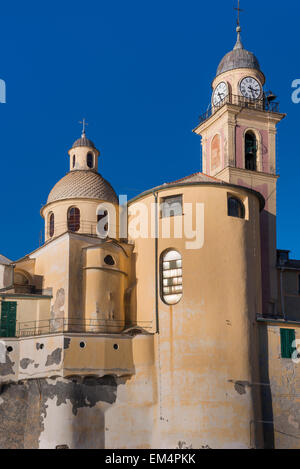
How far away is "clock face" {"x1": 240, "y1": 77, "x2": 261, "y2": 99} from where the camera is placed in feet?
176

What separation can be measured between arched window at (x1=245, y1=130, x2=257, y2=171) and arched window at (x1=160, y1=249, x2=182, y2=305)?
1558 cm

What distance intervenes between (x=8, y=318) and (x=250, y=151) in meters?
23.6

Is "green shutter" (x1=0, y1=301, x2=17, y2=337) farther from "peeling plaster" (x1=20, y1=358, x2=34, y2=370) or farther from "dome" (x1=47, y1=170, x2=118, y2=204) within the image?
"dome" (x1=47, y1=170, x2=118, y2=204)

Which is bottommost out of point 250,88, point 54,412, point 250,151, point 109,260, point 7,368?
point 54,412

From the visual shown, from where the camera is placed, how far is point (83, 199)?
149 feet

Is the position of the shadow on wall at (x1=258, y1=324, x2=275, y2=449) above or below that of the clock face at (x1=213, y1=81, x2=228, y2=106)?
below

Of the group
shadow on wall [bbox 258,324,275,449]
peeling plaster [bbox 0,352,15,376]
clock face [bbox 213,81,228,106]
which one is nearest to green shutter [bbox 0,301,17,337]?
peeling plaster [bbox 0,352,15,376]

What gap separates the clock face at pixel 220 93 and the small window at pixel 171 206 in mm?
15549

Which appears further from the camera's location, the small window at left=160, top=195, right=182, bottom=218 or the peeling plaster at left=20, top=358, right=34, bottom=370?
the small window at left=160, top=195, right=182, bottom=218

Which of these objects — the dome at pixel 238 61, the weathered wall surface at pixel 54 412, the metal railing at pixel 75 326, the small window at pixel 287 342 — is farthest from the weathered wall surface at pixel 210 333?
the dome at pixel 238 61

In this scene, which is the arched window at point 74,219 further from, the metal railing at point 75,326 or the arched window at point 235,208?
the arched window at point 235,208

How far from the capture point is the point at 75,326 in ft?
128

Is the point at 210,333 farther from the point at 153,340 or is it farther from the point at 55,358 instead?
the point at 55,358

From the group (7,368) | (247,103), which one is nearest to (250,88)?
(247,103)
